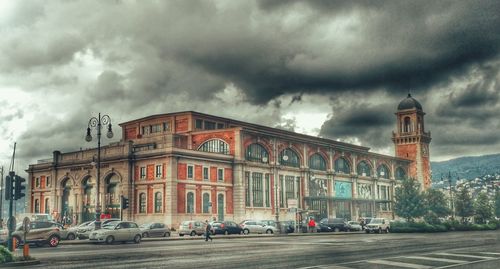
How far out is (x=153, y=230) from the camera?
4822 centimetres

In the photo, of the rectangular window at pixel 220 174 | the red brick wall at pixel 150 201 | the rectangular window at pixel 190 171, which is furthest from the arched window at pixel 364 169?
the red brick wall at pixel 150 201

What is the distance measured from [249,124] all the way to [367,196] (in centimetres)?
2653

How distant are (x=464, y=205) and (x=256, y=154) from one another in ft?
141

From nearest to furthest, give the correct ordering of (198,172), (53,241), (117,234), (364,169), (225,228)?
(53,241)
(117,234)
(225,228)
(198,172)
(364,169)

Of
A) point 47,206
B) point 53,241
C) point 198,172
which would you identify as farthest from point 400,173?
point 53,241

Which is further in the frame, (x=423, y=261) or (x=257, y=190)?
(x=257, y=190)

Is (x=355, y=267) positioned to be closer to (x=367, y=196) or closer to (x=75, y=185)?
(x=75, y=185)

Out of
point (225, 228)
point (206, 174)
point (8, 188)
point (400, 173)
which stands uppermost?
point (400, 173)

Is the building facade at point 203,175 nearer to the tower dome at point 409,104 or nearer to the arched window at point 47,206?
the arched window at point 47,206

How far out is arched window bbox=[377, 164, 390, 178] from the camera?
102262 millimetres

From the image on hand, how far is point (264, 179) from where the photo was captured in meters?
77.2

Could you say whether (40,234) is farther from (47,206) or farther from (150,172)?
(47,206)

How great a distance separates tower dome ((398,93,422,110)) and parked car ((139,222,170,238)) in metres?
82.4

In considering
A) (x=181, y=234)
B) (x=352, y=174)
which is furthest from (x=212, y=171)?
(x=352, y=174)
